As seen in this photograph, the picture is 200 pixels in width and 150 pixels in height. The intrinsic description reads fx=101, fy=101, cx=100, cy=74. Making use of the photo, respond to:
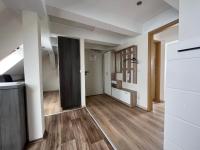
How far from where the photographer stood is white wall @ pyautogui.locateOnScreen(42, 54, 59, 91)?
5930 millimetres

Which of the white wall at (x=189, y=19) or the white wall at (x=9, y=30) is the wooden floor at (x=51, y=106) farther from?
the white wall at (x=189, y=19)

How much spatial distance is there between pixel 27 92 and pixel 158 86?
4009 mm

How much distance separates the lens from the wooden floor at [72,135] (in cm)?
154

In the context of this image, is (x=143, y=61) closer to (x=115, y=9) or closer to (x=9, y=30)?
(x=115, y=9)

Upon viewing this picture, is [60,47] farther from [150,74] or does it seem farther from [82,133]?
[150,74]

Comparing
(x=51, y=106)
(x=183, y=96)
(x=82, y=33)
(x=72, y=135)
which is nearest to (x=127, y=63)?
(x=82, y=33)

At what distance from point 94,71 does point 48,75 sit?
3.03 meters

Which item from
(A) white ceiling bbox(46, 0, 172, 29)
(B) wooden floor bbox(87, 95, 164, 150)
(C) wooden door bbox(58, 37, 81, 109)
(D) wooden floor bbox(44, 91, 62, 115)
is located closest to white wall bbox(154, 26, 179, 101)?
(A) white ceiling bbox(46, 0, 172, 29)

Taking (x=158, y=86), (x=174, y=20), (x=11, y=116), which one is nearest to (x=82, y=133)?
(x=11, y=116)

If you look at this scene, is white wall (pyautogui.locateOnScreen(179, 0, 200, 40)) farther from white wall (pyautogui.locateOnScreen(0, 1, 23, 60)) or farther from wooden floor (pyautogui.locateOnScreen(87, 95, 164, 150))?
white wall (pyautogui.locateOnScreen(0, 1, 23, 60))

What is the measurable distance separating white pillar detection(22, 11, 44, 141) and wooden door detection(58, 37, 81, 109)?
1.28 meters

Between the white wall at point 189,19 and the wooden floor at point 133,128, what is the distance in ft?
5.11

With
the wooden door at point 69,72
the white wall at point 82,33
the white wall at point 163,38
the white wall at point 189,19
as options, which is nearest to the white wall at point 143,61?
the white wall at point 82,33

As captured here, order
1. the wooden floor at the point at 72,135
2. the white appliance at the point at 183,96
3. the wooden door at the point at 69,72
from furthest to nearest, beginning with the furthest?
1. the wooden door at the point at 69,72
2. the wooden floor at the point at 72,135
3. the white appliance at the point at 183,96
